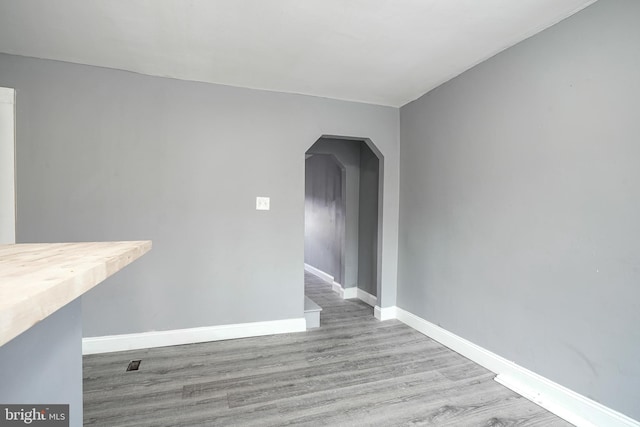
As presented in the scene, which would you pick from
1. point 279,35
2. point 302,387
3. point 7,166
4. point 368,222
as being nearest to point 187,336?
point 302,387

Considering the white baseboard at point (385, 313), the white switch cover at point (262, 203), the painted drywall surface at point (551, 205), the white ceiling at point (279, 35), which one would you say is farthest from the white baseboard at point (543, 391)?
the white ceiling at point (279, 35)

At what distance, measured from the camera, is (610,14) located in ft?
5.66

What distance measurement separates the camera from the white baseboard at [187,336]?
2633 mm

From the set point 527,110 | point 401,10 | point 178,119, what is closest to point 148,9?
point 178,119

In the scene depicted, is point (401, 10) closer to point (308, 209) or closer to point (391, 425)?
→ point (391, 425)

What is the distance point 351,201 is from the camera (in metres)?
4.43

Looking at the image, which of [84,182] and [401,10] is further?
[84,182]

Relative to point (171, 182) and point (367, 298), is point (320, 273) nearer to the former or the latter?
point (367, 298)

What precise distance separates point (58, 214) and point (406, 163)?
10.8 feet

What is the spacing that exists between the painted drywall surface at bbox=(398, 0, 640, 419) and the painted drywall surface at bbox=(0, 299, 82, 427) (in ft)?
8.39

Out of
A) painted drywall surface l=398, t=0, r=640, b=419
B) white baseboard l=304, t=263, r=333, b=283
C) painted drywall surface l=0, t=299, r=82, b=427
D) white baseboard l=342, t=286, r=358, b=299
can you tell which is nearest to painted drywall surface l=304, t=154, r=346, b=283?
white baseboard l=304, t=263, r=333, b=283

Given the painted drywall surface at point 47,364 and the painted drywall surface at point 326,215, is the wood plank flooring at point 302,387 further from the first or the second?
the painted drywall surface at point 326,215

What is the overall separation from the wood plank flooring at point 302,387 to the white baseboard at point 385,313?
506 mm

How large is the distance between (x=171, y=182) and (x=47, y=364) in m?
2.05
